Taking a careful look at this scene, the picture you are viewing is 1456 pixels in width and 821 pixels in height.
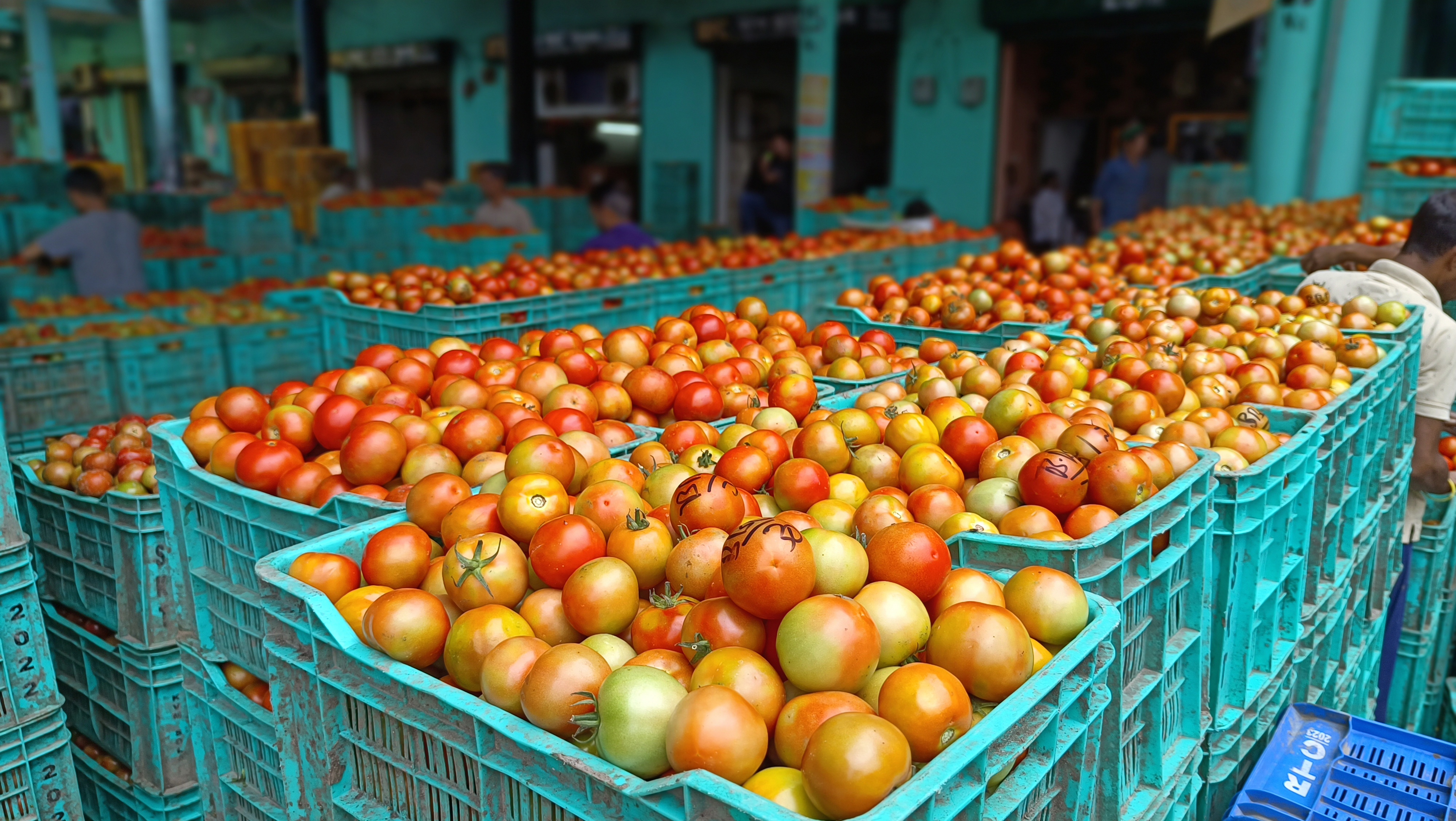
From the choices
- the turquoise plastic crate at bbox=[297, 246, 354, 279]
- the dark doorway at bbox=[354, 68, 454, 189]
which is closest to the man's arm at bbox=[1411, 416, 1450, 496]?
the turquoise plastic crate at bbox=[297, 246, 354, 279]

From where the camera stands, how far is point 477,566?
1749 millimetres

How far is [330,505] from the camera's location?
2.09m

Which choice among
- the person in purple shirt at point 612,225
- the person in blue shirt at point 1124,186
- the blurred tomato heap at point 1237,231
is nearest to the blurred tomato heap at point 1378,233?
the blurred tomato heap at point 1237,231

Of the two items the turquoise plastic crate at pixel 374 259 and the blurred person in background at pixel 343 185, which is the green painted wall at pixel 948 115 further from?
the blurred person in background at pixel 343 185

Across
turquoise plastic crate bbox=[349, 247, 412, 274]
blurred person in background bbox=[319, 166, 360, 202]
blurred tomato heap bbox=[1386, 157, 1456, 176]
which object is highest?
blurred tomato heap bbox=[1386, 157, 1456, 176]

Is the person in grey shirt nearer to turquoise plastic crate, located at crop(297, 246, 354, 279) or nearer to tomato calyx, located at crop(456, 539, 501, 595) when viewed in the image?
turquoise plastic crate, located at crop(297, 246, 354, 279)

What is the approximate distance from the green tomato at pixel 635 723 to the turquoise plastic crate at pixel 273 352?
5030 millimetres

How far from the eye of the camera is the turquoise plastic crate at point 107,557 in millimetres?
2668

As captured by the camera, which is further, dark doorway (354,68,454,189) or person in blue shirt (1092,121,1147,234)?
dark doorway (354,68,454,189)

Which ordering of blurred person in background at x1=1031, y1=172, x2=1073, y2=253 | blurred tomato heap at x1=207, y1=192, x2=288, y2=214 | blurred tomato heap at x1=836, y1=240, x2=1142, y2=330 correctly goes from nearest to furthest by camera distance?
blurred tomato heap at x1=836, y1=240, x2=1142, y2=330 < blurred tomato heap at x1=207, y1=192, x2=288, y2=214 < blurred person in background at x1=1031, y1=172, x2=1073, y2=253

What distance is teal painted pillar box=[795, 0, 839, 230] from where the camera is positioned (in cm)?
1072

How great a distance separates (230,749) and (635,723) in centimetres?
136

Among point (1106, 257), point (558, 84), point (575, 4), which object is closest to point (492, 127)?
point (558, 84)

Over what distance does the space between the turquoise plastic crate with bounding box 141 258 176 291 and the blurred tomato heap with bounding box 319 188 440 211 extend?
5.80 ft
